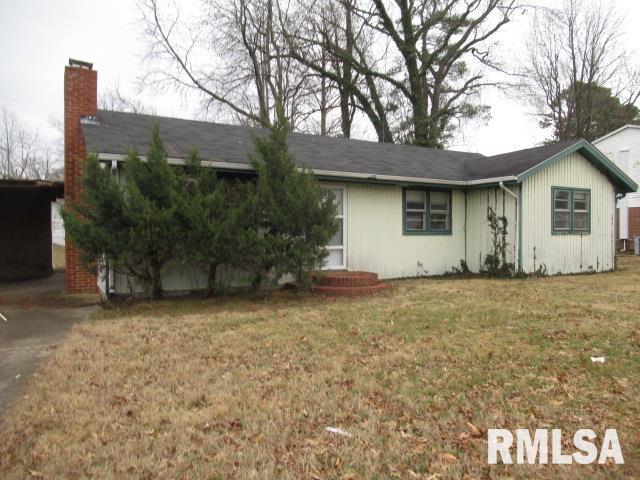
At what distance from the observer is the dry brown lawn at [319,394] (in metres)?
2.79

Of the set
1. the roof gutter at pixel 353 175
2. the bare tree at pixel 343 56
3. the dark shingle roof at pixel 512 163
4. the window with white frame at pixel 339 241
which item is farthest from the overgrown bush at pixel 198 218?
the bare tree at pixel 343 56

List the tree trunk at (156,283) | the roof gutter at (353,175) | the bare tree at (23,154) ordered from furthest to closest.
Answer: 1. the bare tree at (23,154)
2. the tree trunk at (156,283)
3. the roof gutter at (353,175)

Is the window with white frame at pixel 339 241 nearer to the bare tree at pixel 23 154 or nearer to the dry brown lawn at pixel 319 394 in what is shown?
the dry brown lawn at pixel 319 394

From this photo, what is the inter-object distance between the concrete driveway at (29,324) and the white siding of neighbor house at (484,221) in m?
9.36

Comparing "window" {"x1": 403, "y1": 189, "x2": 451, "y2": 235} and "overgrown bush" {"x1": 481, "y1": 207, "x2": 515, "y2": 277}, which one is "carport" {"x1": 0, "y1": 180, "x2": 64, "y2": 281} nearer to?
"window" {"x1": 403, "y1": 189, "x2": 451, "y2": 235}

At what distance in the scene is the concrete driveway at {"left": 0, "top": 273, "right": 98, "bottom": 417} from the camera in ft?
14.5

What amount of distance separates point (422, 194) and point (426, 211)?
1.52 ft

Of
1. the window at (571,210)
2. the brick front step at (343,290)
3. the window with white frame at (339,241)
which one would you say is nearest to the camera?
the brick front step at (343,290)

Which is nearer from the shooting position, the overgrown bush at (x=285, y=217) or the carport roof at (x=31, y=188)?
the overgrown bush at (x=285, y=217)

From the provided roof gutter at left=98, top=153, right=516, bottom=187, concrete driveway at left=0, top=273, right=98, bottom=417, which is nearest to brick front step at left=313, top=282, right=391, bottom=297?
roof gutter at left=98, top=153, right=516, bottom=187

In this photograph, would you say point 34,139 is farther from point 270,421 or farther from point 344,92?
point 270,421

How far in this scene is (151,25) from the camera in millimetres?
22125

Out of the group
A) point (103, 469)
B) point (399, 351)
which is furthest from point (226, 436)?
point (399, 351)

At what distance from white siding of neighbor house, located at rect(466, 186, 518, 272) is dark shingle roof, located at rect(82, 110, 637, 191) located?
488mm
